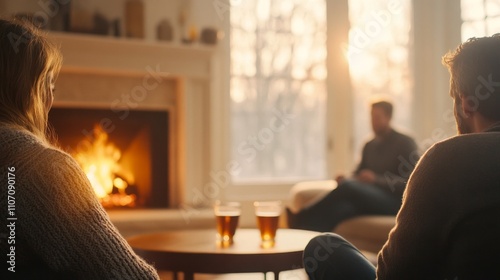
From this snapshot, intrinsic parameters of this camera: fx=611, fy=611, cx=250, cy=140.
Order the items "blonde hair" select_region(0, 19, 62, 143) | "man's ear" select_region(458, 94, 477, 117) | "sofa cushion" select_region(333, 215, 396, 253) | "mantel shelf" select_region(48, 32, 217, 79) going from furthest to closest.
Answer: "mantel shelf" select_region(48, 32, 217, 79) → "sofa cushion" select_region(333, 215, 396, 253) → "man's ear" select_region(458, 94, 477, 117) → "blonde hair" select_region(0, 19, 62, 143)

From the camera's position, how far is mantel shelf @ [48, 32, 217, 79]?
349 cm

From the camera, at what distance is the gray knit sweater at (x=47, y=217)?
36.2 inches

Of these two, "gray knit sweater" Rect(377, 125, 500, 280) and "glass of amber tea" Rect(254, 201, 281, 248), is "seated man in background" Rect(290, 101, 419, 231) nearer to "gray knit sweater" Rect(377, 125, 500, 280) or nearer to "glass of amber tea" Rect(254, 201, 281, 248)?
"glass of amber tea" Rect(254, 201, 281, 248)

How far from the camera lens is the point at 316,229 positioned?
3.10 metres

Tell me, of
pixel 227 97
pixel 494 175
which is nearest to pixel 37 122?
pixel 494 175

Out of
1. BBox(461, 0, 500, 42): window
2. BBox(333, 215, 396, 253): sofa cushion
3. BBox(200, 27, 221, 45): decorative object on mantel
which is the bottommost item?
BBox(333, 215, 396, 253): sofa cushion

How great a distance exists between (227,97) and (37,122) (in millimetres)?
3113

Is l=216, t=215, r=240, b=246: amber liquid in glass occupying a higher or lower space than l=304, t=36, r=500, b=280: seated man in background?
lower

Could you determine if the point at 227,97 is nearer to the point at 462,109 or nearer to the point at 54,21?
the point at 54,21

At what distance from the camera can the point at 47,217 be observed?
0.93 metres

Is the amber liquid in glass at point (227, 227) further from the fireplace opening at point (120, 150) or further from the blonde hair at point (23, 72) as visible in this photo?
the fireplace opening at point (120, 150)

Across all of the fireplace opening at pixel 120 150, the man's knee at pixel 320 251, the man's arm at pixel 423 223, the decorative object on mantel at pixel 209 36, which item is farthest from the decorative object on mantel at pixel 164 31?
the man's arm at pixel 423 223

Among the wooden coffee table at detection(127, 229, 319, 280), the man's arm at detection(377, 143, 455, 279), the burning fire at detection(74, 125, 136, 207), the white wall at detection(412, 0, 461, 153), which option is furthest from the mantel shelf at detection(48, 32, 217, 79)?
the man's arm at detection(377, 143, 455, 279)

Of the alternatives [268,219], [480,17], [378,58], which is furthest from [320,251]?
[480,17]
